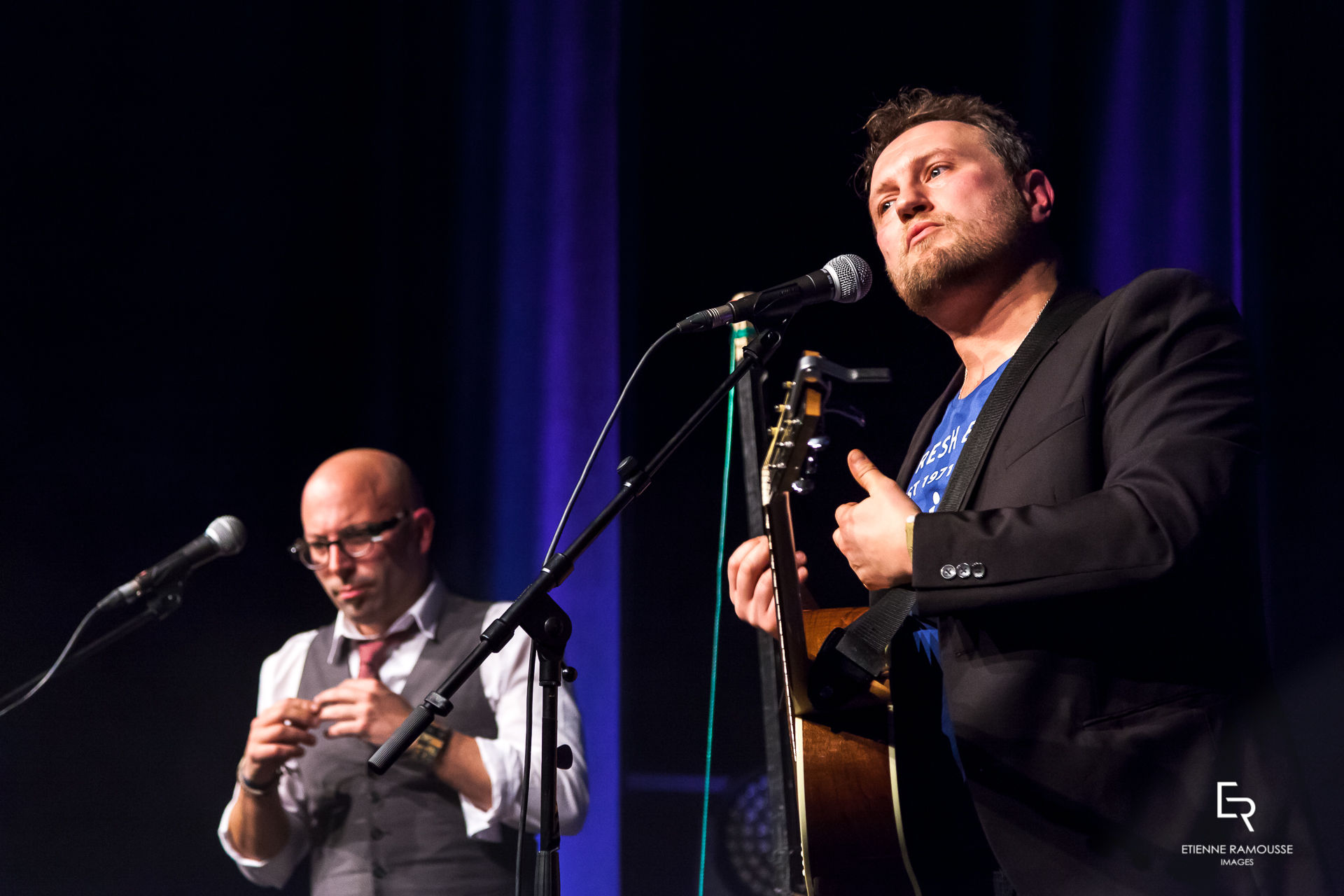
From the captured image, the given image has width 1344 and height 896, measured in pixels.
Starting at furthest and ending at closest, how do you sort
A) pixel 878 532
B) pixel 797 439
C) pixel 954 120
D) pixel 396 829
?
pixel 396 829
pixel 954 120
pixel 797 439
pixel 878 532

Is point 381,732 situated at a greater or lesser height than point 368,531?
lesser

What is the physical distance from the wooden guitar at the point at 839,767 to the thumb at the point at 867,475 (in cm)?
13

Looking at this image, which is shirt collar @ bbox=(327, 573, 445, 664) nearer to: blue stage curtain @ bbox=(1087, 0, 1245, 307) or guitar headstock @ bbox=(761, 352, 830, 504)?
guitar headstock @ bbox=(761, 352, 830, 504)

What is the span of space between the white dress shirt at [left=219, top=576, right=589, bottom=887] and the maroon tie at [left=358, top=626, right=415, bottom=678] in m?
0.02

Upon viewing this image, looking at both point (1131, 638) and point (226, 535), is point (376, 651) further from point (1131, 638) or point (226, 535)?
point (1131, 638)

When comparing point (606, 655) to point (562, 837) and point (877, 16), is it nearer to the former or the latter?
point (562, 837)

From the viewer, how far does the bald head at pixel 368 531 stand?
3559mm

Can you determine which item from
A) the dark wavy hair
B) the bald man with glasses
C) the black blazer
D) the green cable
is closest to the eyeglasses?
the bald man with glasses

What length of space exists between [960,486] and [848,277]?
1.44ft

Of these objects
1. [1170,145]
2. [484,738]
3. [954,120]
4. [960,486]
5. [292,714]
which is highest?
A: [1170,145]

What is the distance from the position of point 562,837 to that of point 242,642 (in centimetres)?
143

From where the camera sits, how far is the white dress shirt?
3.08m

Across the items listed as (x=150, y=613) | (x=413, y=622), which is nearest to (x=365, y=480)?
(x=413, y=622)

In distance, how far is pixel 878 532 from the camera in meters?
1.51
